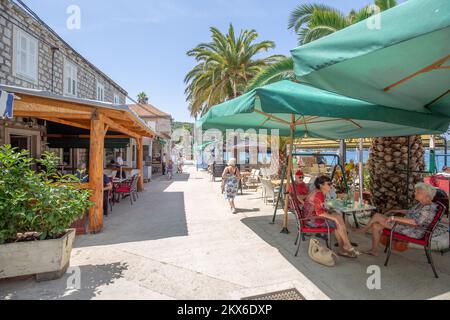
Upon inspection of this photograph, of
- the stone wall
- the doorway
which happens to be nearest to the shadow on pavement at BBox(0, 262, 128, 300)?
the stone wall

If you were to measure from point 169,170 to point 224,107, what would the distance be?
41.5 feet

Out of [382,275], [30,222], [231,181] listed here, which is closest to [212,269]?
[382,275]

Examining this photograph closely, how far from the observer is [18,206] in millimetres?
3016

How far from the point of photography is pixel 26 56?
833 cm

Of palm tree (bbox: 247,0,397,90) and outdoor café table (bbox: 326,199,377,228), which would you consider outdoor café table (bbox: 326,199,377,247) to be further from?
palm tree (bbox: 247,0,397,90)

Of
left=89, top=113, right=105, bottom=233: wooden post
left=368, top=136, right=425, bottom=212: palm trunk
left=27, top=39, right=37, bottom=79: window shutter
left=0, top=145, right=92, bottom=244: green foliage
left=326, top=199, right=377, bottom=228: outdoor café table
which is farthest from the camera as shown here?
left=27, top=39, right=37, bottom=79: window shutter

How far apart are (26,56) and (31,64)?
29cm

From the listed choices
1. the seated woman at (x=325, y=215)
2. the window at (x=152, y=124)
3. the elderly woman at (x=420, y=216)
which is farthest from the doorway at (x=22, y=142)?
the window at (x=152, y=124)

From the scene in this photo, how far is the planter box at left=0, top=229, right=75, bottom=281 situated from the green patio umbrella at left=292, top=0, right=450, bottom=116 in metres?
3.54

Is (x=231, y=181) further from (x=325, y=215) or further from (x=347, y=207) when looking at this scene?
(x=325, y=215)

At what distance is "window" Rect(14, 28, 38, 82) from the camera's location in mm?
7911

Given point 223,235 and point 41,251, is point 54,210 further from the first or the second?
point 223,235
